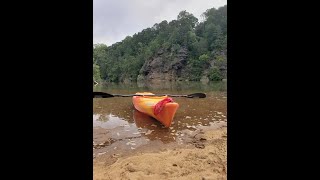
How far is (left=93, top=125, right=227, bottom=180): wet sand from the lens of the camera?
3.89 metres

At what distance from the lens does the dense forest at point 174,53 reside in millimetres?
58875

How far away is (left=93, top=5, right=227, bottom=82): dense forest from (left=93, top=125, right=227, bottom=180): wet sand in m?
47.6

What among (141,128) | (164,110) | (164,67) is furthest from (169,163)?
(164,67)

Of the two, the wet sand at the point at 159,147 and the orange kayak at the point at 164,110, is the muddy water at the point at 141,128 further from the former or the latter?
the orange kayak at the point at 164,110

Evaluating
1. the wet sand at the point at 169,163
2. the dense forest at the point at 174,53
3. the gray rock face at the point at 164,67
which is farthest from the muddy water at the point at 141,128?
the gray rock face at the point at 164,67

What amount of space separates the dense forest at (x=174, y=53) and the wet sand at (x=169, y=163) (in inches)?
1875

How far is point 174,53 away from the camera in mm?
65438
